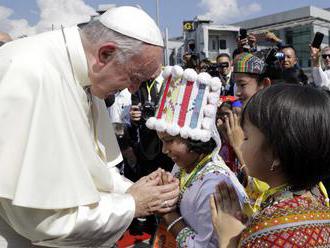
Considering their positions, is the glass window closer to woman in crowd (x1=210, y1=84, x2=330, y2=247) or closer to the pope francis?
the pope francis

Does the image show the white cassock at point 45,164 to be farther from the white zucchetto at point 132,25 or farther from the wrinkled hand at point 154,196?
the white zucchetto at point 132,25

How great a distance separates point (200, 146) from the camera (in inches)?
98.0

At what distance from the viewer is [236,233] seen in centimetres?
176

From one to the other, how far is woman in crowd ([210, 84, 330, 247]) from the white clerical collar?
96cm

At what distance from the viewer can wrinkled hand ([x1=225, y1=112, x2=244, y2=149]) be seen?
326 cm

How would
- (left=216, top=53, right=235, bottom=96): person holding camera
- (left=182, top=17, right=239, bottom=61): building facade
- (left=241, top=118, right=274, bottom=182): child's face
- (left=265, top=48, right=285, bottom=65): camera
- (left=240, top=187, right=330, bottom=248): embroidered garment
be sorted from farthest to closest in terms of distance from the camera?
(left=182, top=17, right=239, bottom=61): building facade < (left=216, top=53, right=235, bottom=96): person holding camera < (left=265, top=48, right=285, bottom=65): camera < (left=241, top=118, right=274, bottom=182): child's face < (left=240, top=187, right=330, bottom=248): embroidered garment

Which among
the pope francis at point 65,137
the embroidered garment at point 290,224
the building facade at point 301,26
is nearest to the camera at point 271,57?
the pope francis at point 65,137

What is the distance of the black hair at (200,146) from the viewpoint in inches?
97.9

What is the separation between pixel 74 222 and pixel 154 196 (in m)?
0.47

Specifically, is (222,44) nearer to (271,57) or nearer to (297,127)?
(271,57)

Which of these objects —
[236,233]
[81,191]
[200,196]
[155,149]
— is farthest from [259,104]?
[155,149]

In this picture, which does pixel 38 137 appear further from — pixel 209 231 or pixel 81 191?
pixel 209 231

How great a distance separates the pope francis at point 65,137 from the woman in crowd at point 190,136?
0.37 feet

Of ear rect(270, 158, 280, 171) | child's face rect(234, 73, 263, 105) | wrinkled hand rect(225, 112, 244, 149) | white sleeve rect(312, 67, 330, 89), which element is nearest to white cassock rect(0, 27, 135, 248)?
ear rect(270, 158, 280, 171)
